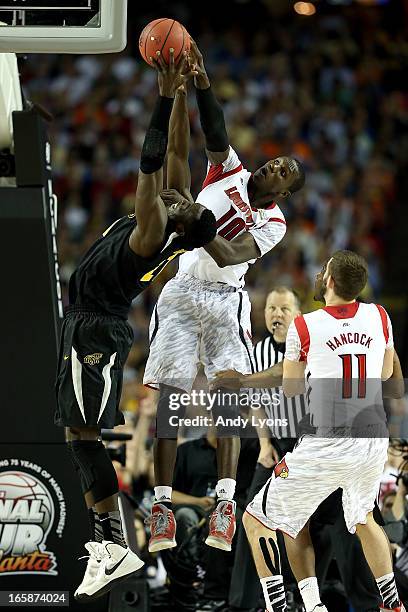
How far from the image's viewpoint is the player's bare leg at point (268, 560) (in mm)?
6949

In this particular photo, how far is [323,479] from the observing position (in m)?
6.61

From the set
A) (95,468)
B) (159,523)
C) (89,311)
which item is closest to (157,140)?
(89,311)

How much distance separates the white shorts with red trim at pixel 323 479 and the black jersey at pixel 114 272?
137 centimetres

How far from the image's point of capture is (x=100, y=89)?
17516 mm

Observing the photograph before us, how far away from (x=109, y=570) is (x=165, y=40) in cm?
302

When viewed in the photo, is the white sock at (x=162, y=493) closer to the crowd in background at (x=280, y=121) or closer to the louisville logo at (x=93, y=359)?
the louisville logo at (x=93, y=359)

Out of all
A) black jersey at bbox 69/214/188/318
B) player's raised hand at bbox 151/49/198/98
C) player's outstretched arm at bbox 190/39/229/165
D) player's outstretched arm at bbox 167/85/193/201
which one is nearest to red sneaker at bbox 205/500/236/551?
black jersey at bbox 69/214/188/318

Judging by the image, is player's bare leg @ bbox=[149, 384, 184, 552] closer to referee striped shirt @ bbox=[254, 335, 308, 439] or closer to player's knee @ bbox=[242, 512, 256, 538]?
player's knee @ bbox=[242, 512, 256, 538]

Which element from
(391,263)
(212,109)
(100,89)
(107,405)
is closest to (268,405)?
(107,405)

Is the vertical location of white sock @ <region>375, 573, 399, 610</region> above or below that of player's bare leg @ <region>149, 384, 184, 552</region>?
below

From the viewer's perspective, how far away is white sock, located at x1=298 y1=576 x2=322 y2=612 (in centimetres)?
684

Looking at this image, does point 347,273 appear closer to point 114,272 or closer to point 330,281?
point 330,281

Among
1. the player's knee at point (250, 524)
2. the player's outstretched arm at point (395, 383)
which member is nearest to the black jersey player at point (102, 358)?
the player's knee at point (250, 524)

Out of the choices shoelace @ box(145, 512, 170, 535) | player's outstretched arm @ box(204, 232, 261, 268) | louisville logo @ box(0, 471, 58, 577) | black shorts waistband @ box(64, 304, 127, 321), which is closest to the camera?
player's outstretched arm @ box(204, 232, 261, 268)
